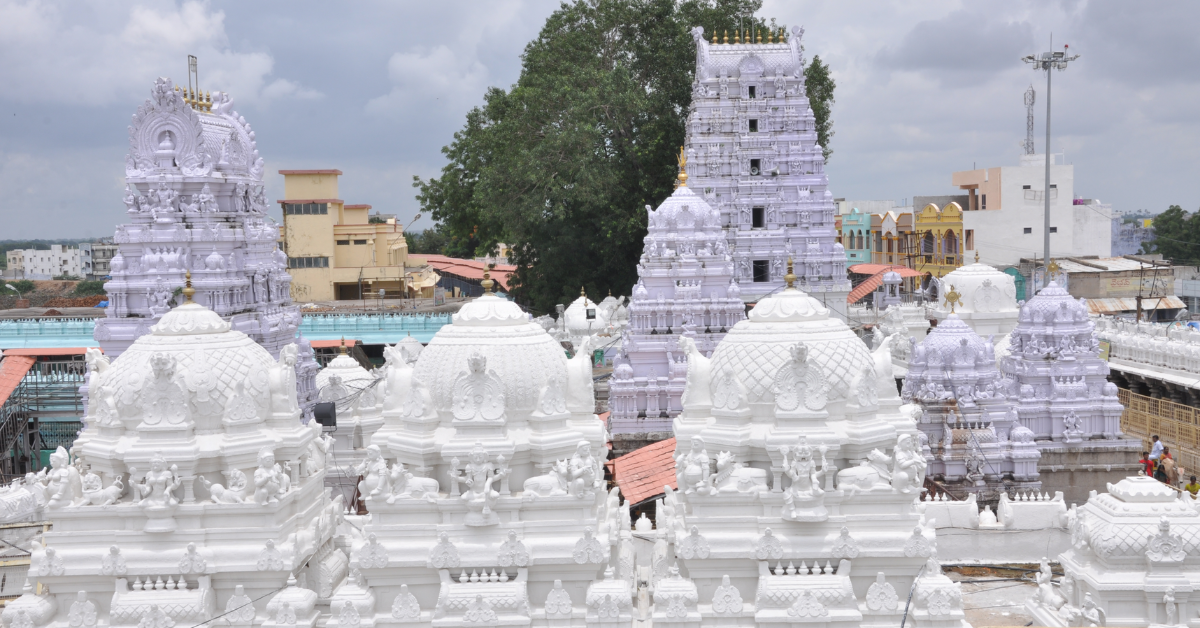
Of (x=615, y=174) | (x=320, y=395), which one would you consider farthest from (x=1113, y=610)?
(x=615, y=174)

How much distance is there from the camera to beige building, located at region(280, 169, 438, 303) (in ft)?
192

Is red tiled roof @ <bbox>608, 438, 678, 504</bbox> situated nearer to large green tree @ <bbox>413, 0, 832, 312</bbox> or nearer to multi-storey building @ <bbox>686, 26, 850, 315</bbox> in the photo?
multi-storey building @ <bbox>686, 26, 850, 315</bbox>

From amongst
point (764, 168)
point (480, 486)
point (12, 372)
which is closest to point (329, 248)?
point (12, 372)

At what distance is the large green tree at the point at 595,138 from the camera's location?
44250mm

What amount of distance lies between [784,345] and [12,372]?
2754 cm

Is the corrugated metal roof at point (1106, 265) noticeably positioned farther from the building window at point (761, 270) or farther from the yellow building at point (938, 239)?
the building window at point (761, 270)

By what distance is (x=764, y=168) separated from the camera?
37875 millimetres

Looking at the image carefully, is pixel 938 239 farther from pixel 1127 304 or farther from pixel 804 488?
pixel 804 488

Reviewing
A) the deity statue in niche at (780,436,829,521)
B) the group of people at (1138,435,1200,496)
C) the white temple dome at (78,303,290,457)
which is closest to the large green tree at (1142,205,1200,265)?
the group of people at (1138,435,1200,496)

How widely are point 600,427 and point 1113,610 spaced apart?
24.8 ft

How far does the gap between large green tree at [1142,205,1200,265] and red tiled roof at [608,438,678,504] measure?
5733cm

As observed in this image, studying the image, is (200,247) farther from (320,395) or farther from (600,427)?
(600,427)

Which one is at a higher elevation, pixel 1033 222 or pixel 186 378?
pixel 1033 222

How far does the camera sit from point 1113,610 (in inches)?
547
